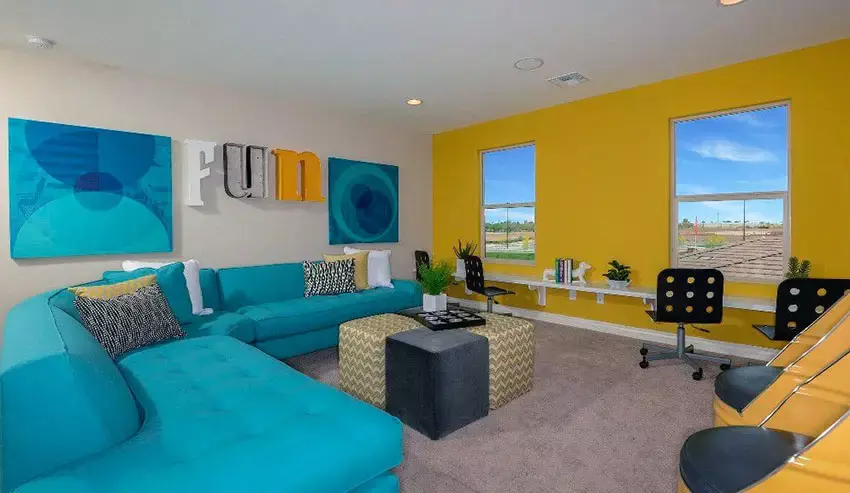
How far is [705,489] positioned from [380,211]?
5014 mm

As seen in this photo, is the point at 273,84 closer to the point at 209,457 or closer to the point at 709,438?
the point at 209,457

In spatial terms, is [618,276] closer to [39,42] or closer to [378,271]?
[378,271]

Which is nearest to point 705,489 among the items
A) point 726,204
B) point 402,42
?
point 402,42

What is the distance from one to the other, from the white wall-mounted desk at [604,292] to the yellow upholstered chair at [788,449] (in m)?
2.41

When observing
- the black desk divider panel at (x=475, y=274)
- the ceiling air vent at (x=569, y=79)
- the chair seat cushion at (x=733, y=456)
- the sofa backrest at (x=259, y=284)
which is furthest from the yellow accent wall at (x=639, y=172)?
the chair seat cushion at (x=733, y=456)

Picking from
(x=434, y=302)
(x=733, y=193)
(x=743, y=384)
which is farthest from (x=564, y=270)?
(x=743, y=384)

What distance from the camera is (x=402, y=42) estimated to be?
3.41 meters

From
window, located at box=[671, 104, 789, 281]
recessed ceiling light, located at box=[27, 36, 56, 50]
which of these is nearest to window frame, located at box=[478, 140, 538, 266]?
window, located at box=[671, 104, 789, 281]

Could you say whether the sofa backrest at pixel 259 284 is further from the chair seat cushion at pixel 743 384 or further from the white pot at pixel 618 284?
the chair seat cushion at pixel 743 384

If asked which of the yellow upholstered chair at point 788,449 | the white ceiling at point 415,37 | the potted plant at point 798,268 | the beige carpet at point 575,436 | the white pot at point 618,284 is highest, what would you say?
the white ceiling at point 415,37

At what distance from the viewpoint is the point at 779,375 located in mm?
1744

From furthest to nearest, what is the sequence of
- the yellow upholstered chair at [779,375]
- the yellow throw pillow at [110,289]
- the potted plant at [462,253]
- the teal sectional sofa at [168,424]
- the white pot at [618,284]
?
the potted plant at [462,253] → the white pot at [618,284] → the yellow throw pillow at [110,289] → the yellow upholstered chair at [779,375] → the teal sectional sofa at [168,424]

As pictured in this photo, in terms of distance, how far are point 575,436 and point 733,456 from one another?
1229mm

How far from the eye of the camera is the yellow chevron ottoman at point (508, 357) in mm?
2771
